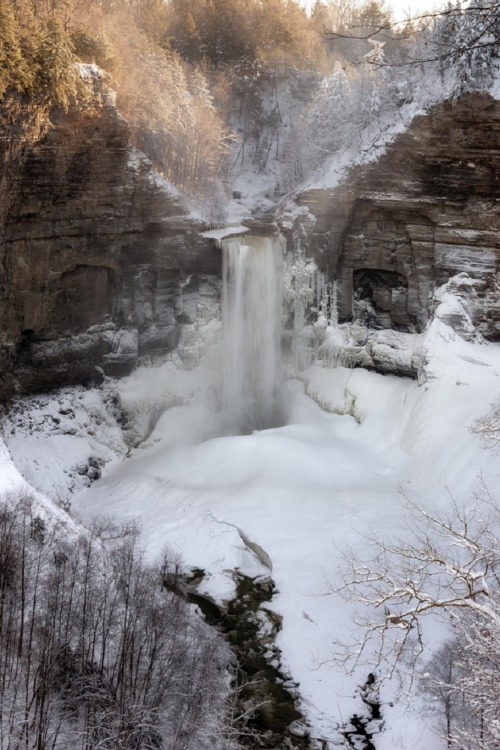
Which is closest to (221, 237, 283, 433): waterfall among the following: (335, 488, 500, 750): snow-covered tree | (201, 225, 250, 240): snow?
(201, 225, 250, 240): snow

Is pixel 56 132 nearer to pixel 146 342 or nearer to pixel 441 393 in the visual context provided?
pixel 146 342

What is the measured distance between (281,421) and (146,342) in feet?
21.8

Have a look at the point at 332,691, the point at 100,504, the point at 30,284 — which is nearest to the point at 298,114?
the point at 30,284

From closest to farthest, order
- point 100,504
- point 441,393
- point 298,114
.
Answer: point 100,504 → point 441,393 → point 298,114

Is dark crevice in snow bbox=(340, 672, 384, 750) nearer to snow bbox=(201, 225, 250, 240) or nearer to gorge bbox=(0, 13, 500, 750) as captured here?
gorge bbox=(0, 13, 500, 750)

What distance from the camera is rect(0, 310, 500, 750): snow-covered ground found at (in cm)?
1706

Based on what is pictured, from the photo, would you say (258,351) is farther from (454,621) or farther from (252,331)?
(454,621)

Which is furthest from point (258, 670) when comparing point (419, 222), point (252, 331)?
point (419, 222)

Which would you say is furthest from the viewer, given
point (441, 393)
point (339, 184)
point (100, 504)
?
point (339, 184)

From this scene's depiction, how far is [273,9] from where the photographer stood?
43.4 metres

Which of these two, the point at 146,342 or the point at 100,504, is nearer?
the point at 100,504

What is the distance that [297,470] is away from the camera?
76.5 feet

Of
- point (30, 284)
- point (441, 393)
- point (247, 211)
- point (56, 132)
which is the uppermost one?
point (56, 132)

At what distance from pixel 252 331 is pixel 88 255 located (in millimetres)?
7554
